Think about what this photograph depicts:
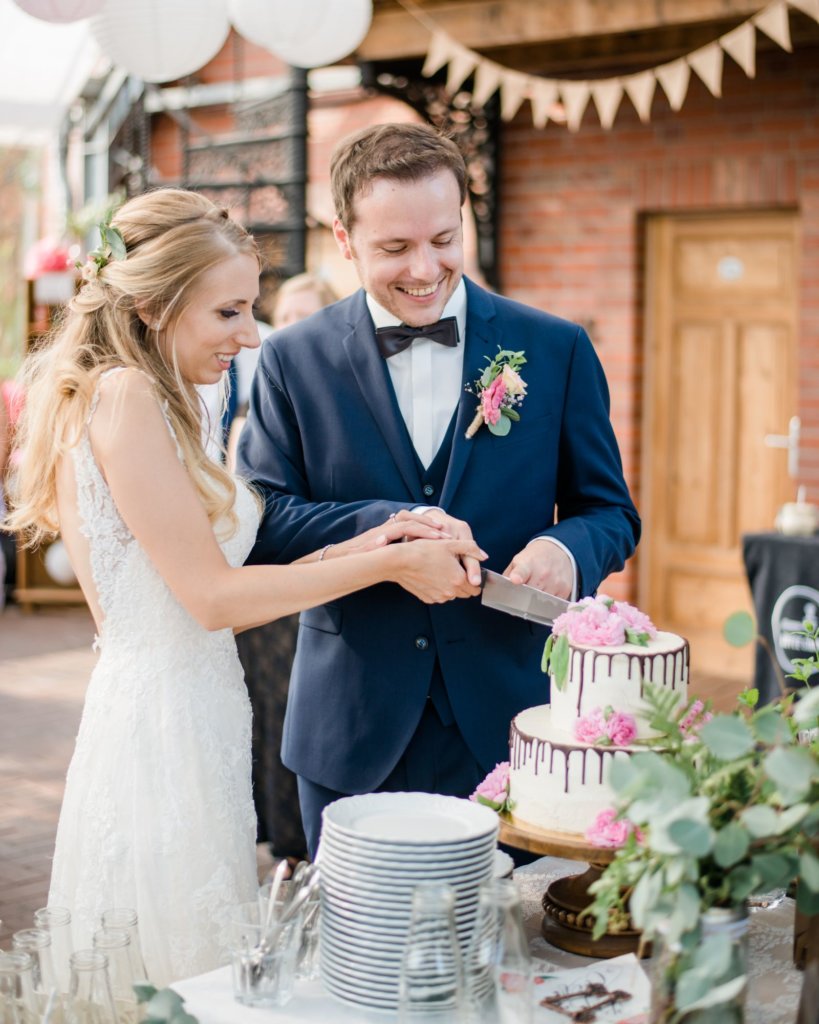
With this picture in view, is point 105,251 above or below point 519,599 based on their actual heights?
above

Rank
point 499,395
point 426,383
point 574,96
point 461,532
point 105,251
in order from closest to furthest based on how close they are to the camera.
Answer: point 461,532, point 105,251, point 499,395, point 426,383, point 574,96

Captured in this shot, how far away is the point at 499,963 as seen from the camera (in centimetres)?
143

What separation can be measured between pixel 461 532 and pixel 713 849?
0.96 metres

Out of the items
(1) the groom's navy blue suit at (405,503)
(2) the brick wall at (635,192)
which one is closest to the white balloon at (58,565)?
(2) the brick wall at (635,192)

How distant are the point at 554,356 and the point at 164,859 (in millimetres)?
1162

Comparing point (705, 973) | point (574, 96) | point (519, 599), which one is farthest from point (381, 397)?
point (574, 96)

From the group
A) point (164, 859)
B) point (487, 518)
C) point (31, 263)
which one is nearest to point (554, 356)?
point (487, 518)

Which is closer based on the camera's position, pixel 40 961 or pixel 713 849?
pixel 713 849

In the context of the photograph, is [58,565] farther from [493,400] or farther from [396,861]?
[396,861]

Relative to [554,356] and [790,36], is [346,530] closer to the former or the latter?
[554,356]

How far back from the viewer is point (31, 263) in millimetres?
10164

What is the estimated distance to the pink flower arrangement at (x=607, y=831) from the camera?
1.71 metres

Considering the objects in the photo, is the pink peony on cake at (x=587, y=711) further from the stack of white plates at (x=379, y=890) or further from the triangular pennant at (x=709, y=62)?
the triangular pennant at (x=709, y=62)

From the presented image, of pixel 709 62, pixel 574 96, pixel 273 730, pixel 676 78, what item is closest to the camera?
pixel 273 730
